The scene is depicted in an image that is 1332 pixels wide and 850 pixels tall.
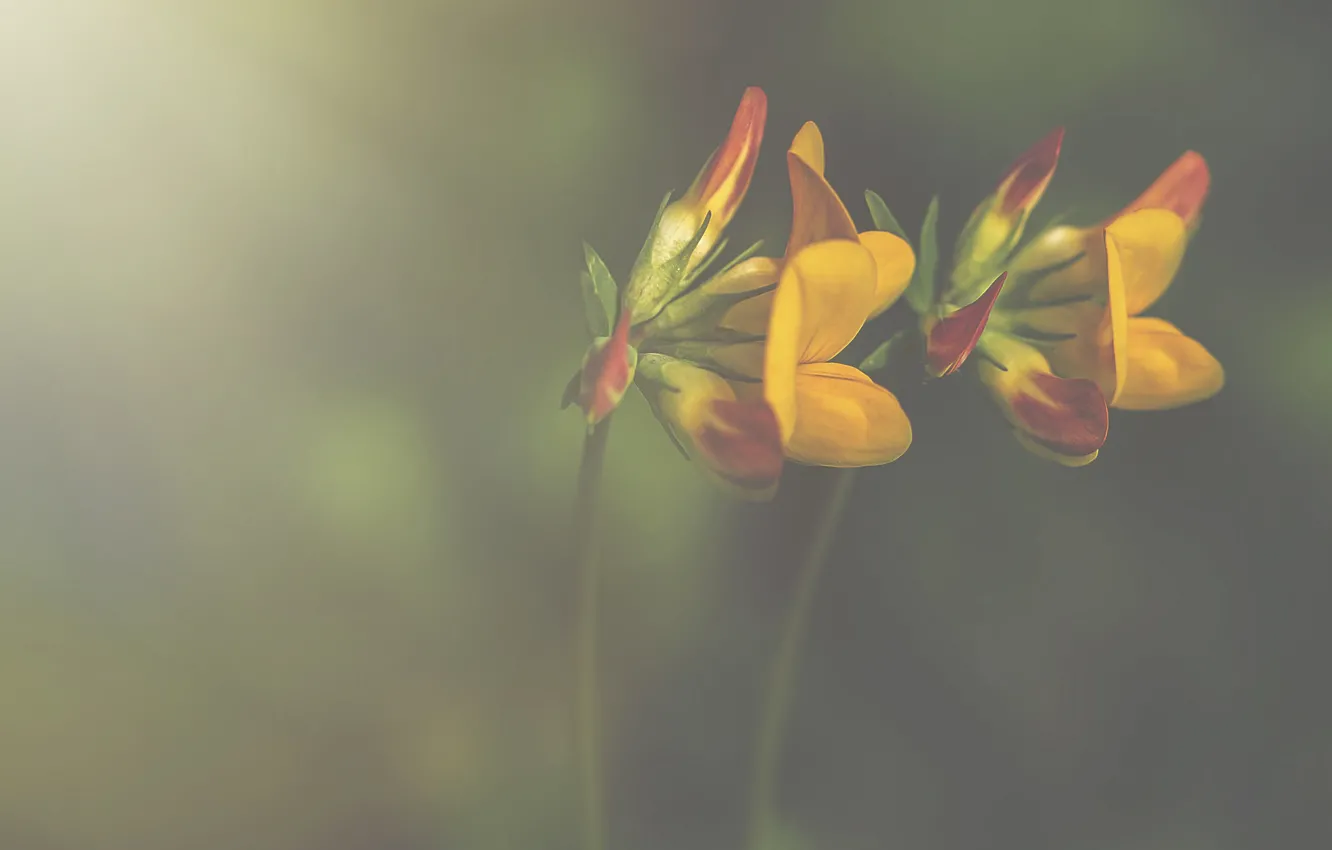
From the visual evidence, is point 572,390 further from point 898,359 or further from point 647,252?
point 898,359

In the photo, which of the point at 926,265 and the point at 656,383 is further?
the point at 926,265

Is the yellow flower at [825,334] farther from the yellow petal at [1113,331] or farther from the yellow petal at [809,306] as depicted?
the yellow petal at [1113,331]

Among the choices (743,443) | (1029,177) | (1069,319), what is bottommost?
(743,443)

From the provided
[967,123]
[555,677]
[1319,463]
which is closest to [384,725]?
[555,677]

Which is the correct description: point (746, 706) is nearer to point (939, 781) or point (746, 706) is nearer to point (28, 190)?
point (939, 781)

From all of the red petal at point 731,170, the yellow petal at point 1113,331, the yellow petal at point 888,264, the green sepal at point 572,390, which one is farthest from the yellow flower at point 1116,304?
the green sepal at point 572,390


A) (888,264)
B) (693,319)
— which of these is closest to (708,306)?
Answer: (693,319)

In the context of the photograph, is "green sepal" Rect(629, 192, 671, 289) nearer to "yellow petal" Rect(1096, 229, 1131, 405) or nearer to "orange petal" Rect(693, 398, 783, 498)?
"orange petal" Rect(693, 398, 783, 498)
